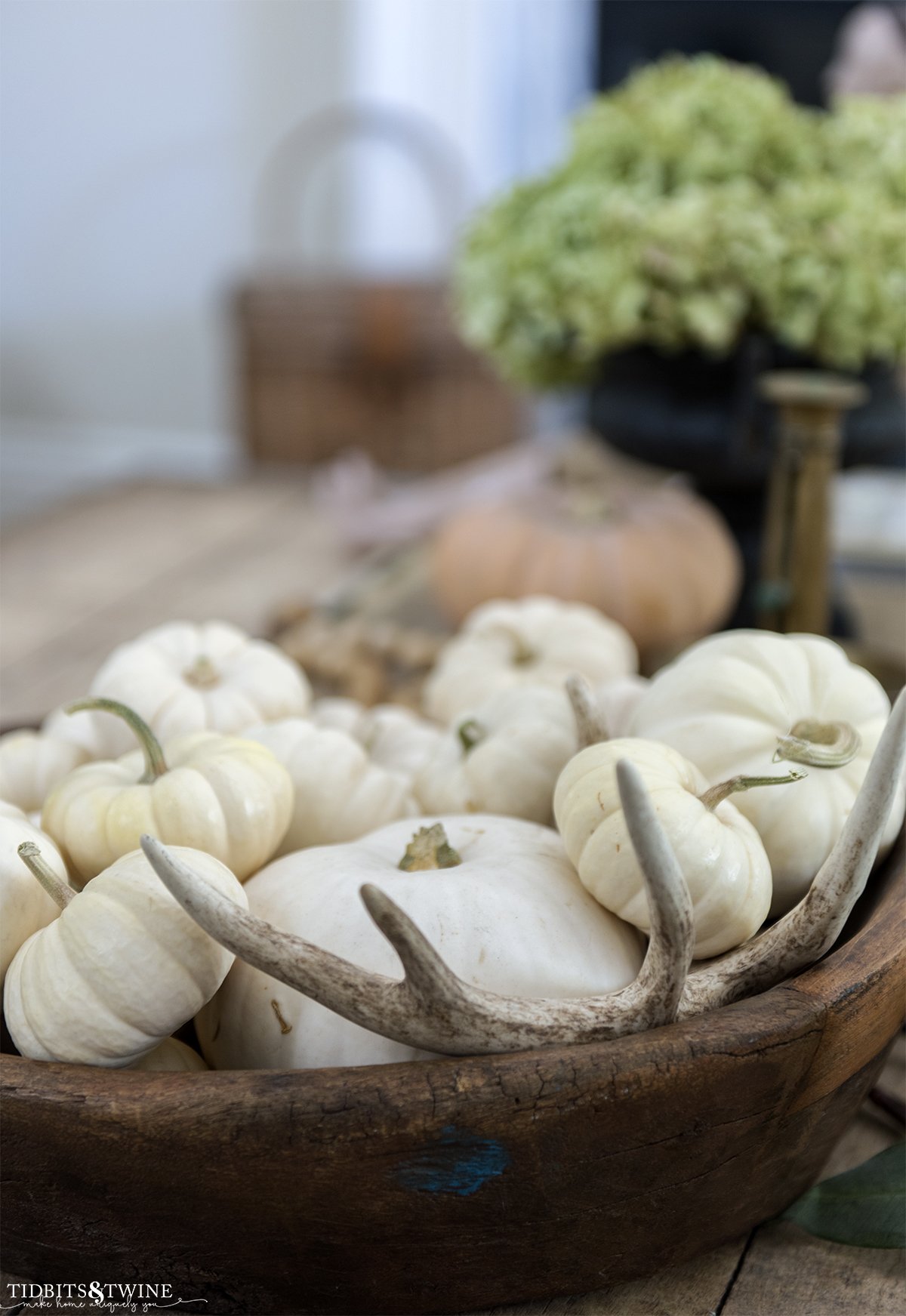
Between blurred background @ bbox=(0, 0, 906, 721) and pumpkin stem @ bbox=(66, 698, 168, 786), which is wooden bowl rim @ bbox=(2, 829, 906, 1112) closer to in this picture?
pumpkin stem @ bbox=(66, 698, 168, 786)

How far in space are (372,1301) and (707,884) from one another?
20 centimetres

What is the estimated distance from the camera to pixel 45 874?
0.48 m

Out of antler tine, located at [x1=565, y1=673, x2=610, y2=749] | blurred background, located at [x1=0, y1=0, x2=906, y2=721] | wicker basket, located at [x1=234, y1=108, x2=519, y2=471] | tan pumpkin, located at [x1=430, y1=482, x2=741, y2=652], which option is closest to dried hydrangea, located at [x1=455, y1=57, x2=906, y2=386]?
tan pumpkin, located at [x1=430, y1=482, x2=741, y2=652]

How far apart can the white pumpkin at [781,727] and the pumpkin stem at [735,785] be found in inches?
1.6

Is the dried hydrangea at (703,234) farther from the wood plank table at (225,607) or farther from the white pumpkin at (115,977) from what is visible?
the white pumpkin at (115,977)

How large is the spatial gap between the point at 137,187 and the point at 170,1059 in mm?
4089

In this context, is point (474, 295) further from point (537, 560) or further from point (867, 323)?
point (867, 323)

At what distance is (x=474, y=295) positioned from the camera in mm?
1500

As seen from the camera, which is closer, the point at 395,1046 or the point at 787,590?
the point at 395,1046

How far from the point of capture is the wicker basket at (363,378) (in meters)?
3.02

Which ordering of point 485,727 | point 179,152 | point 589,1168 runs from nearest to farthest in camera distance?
point 589,1168 → point 485,727 → point 179,152

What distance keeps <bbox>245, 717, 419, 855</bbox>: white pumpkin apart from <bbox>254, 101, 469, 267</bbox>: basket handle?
3202 mm

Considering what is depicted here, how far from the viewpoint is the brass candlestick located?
1038 millimetres

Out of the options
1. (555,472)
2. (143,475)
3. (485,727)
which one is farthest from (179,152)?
(485,727)
